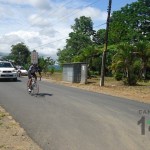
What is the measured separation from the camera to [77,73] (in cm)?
3556

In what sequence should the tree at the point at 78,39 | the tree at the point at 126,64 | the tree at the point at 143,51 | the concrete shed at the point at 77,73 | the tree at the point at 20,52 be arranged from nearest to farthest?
the tree at the point at 126,64 → the concrete shed at the point at 77,73 → the tree at the point at 143,51 → the tree at the point at 78,39 → the tree at the point at 20,52

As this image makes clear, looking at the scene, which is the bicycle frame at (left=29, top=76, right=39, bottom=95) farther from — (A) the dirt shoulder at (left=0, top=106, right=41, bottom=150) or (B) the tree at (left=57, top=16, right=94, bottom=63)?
(B) the tree at (left=57, top=16, right=94, bottom=63)

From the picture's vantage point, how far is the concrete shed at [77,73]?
3425 centimetres

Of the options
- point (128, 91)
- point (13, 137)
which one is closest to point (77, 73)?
point (128, 91)

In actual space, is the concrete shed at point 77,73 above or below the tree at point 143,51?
below

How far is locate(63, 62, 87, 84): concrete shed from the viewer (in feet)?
112

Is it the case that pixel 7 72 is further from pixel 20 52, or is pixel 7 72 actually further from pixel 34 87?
pixel 20 52

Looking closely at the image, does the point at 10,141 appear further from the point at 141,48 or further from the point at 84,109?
the point at 141,48

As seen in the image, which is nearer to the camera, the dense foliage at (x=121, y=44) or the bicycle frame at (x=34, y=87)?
the bicycle frame at (x=34, y=87)

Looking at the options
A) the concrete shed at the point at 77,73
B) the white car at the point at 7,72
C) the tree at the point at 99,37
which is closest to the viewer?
the white car at the point at 7,72

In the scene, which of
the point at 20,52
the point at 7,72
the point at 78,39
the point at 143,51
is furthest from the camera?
the point at 20,52

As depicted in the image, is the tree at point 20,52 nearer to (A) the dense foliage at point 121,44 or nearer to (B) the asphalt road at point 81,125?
(A) the dense foliage at point 121,44

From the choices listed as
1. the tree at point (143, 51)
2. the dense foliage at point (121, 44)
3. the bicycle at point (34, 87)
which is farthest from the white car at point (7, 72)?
the bicycle at point (34, 87)

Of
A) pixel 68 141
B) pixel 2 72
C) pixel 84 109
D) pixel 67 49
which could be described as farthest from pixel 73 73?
pixel 67 49
